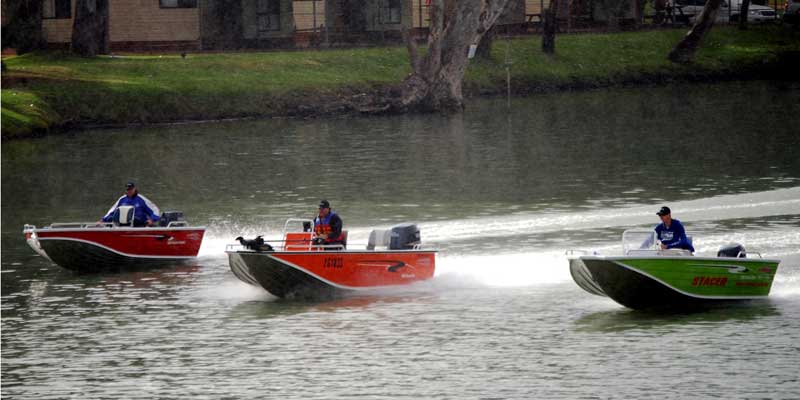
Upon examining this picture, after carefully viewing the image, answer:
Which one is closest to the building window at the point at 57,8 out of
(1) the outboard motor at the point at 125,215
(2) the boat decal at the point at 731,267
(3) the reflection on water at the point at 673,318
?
(1) the outboard motor at the point at 125,215

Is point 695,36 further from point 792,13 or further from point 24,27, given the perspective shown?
point 24,27

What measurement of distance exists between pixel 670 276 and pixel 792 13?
8653cm

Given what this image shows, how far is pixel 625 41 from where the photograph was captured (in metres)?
104

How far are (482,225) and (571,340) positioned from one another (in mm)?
14809

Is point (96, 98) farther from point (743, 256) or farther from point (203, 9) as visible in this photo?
point (743, 256)

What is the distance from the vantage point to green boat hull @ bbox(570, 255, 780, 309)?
101 ft

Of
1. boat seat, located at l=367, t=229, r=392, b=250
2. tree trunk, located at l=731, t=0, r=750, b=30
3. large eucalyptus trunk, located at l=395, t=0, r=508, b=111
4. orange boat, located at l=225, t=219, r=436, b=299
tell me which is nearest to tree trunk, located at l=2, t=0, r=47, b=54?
large eucalyptus trunk, located at l=395, t=0, r=508, b=111

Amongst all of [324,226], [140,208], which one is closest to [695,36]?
[140,208]

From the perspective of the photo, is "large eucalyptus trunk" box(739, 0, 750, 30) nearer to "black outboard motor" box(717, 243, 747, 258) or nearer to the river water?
the river water

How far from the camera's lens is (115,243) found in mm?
38188

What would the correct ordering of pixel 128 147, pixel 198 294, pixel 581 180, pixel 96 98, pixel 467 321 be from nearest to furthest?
pixel 467 321 < pixel 198 294 < pixel 581 180 < pixel 128 147 < pixel 96 98

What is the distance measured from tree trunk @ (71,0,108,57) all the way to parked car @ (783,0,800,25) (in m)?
52.6

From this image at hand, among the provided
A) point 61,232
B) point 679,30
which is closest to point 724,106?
point 679,30

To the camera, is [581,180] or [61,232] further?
[581,180]
